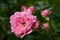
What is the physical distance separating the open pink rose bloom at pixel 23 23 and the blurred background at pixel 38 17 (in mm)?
45

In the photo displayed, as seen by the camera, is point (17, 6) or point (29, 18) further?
point (17, 6)

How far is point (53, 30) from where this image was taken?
1018 millimetres

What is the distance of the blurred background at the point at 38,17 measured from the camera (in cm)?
101

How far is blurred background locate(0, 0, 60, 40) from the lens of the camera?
3.33ft

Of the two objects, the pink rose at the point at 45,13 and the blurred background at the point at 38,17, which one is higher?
the pink rose at the point at 45,13

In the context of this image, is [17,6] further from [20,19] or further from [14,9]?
[20,19]

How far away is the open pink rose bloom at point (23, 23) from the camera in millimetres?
1010

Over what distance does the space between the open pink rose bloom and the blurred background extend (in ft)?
0.15

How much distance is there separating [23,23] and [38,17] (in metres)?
0.12

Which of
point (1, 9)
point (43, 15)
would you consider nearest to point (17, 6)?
point (1, 9)

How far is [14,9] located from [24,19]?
35 centimetres

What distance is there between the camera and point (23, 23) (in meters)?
1.04

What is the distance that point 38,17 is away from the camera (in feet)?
3.71

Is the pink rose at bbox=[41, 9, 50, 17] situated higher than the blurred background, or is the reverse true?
the pink rose at bbox=[41, 9, 50, 17]
